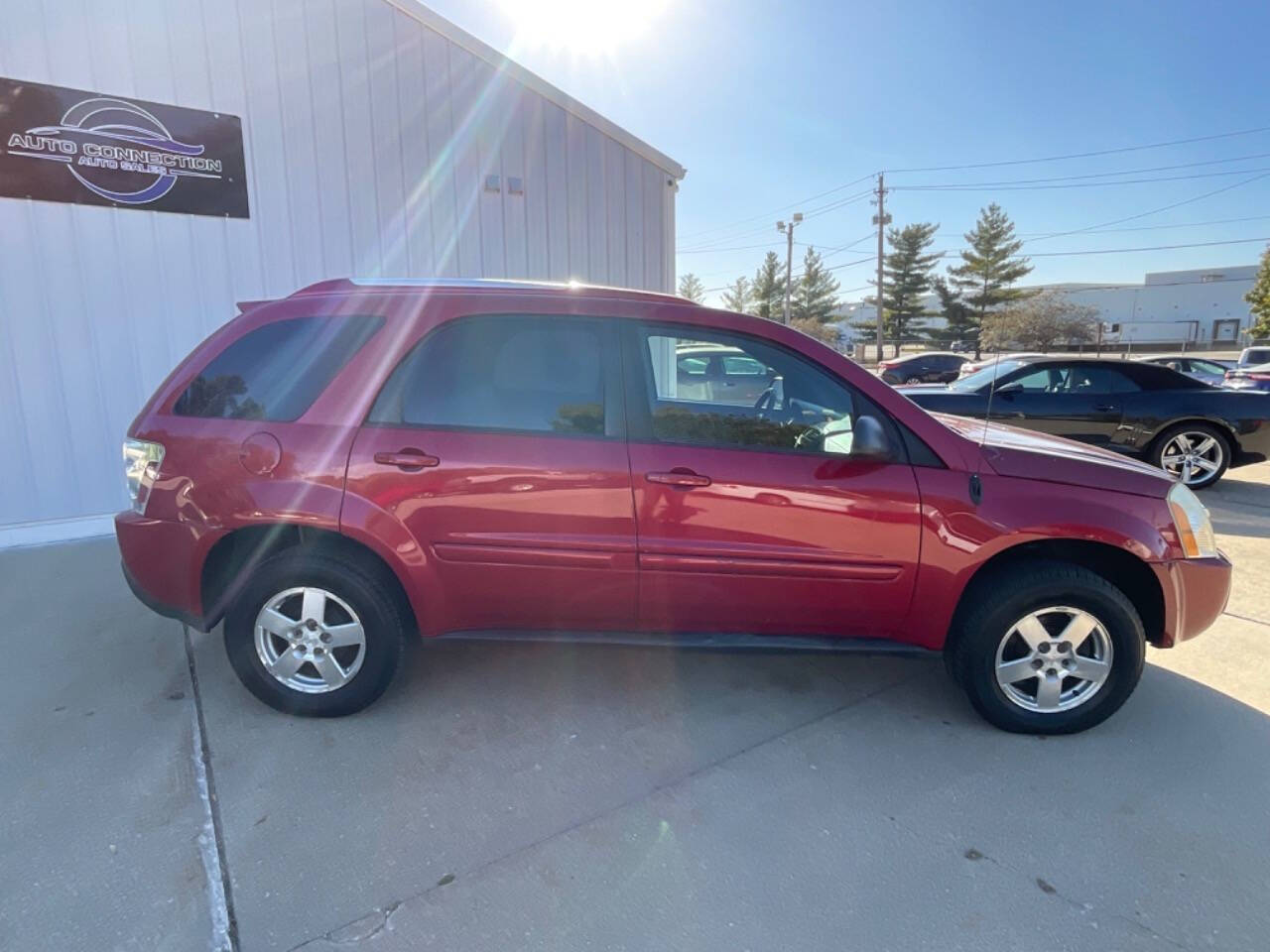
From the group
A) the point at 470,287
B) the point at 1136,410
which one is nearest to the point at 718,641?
the point at 470,287

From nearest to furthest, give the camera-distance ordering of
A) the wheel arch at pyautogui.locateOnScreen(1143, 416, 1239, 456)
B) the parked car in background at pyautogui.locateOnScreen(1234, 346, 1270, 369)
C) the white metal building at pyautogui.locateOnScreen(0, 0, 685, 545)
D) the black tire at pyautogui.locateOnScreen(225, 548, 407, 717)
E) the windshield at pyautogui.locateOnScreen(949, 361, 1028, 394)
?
the black tire at pyautogui.locateOnScreen(225, 548, 407, 717), the white metal building at pyautogui.locateOnScreen(0, 0, 685, 545), the wheel arch at pyautogui.locateOnScreen(1143, 416, 1239, 456), the windshield at pyautogui.locateOnScreen(949, 361, 1028, 394), the parked car in background at pyautogui.locateOnScreen(1234, 346, 1270, 369)

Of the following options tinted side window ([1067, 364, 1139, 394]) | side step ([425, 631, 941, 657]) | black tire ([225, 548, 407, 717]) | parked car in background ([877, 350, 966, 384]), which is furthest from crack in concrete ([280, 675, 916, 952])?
parked car in background ([877, 350, 966, 384])

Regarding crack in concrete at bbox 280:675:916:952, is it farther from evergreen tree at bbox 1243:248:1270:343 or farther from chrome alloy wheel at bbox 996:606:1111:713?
evergreen tree at bbox 1243:248:1270:343

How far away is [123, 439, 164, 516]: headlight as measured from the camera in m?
2.99

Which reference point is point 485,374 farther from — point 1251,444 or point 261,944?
point 1251,444

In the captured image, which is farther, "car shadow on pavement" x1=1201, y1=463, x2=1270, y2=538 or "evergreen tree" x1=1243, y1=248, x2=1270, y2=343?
"evergreen tree" x1=1243, y1=248, x2=1270, y2=343

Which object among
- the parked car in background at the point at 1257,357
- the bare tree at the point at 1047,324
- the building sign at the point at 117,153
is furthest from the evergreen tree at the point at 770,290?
the building sign at the point at 117,153

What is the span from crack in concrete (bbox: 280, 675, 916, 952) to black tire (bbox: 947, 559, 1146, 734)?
21.0 inches

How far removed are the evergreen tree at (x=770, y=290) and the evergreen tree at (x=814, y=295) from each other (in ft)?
4.17

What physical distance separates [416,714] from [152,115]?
16.9 ft

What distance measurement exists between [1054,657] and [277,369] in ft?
11.0

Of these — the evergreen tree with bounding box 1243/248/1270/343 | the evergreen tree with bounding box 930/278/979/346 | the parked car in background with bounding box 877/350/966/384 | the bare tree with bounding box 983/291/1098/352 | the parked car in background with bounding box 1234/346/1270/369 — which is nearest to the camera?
the parked car in background with bounding box 1234/346/1270/369

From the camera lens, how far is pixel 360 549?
2920mm

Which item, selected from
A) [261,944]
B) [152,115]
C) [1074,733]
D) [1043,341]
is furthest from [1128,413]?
[1043,341]
